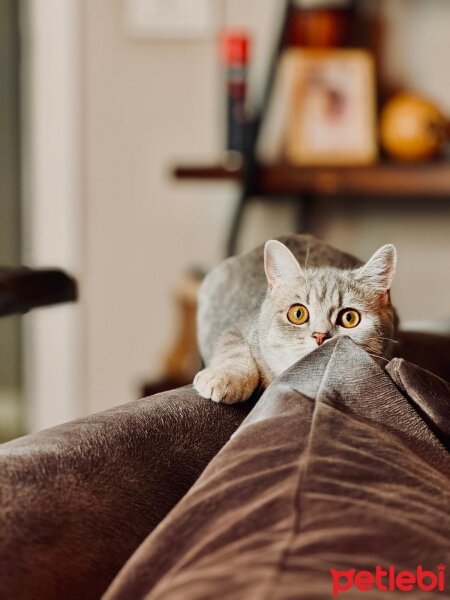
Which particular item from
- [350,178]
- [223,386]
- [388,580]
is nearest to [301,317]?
[223,386]

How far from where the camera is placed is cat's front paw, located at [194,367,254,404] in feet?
3.03

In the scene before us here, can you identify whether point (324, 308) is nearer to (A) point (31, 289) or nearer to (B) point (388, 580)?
(A) point (31, 289)

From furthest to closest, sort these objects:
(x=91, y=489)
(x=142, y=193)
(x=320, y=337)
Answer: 1. (x=142, y=193)
2. (x=320, y=337)
3. (x=91, y=489)

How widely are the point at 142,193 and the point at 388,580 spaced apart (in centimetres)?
238

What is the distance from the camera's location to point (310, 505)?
0.57m

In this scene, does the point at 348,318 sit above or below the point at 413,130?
below

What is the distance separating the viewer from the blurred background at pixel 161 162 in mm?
2404

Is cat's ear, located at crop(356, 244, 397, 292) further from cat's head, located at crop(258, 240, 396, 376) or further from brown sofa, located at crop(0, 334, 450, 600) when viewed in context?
brown sofa, located at crop(0, 334, 450, 600)

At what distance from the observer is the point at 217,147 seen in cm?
277

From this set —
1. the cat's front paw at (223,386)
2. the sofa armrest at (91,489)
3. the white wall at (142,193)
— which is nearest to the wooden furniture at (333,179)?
the white wall at (142,193)

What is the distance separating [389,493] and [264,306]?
598 mm

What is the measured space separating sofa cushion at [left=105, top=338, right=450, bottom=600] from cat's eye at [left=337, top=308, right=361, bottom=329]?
31 centimetres

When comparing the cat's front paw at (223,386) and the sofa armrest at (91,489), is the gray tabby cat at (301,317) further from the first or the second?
the sofa armrest at (91,489)

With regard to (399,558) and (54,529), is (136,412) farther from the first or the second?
(399,558)
